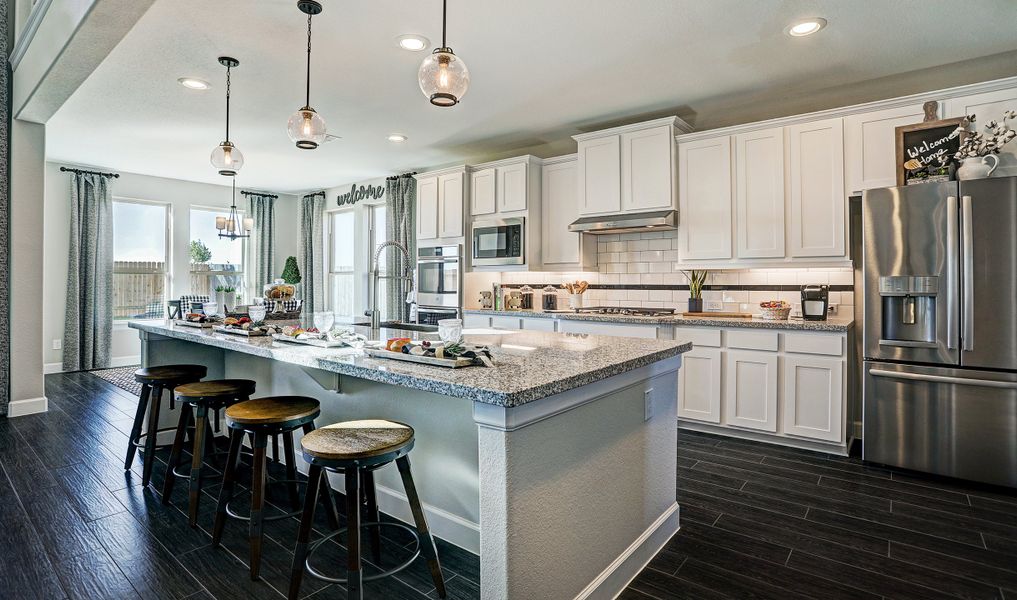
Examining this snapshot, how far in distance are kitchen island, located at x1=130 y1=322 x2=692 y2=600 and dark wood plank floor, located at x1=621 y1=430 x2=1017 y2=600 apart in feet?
0.71

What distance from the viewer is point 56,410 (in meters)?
4.56

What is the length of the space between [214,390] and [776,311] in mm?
3807

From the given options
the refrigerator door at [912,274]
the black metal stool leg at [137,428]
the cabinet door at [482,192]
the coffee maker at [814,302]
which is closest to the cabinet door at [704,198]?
the coffee maker at [814,302]

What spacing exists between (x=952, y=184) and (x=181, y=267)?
28.5 feet

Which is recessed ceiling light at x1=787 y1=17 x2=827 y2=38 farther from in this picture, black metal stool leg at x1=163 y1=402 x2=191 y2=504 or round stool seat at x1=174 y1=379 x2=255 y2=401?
black metal stool leg at x1=163 y1=402 x2=191 y2=504

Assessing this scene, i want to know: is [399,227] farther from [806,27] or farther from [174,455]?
[806,27]

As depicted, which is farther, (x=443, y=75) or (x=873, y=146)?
(x=873, y=146)

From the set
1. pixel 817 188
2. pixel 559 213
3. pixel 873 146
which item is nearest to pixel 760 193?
pixel 817 188

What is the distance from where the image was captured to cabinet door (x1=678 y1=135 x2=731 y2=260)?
415 centimetres

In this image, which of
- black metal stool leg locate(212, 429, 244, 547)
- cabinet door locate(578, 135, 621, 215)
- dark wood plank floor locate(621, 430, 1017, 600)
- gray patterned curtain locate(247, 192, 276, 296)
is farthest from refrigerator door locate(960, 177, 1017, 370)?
gray patterned curtain locate(247, 192, 276, 296)

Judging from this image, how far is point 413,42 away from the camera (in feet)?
10.5

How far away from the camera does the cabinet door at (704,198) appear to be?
415 centimetres

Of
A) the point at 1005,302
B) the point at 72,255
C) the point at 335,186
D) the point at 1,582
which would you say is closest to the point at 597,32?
the point at 1005,302

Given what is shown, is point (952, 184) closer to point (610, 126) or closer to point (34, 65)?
point (610, 126)
